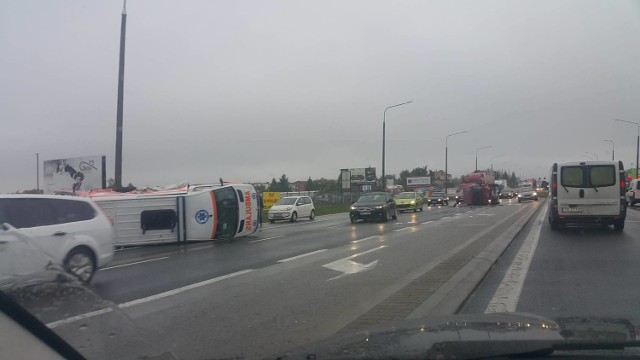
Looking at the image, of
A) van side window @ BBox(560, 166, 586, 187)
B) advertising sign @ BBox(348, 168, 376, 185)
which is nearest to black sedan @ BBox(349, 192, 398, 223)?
van side window @ BBox(560, 166, 586, 187)

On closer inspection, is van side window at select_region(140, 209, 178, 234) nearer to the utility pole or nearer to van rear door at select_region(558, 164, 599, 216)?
the utility pole

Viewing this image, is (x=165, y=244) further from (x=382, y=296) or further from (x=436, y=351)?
(x=436, y=351)

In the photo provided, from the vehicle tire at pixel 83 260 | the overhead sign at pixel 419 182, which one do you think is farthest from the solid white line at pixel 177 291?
the overhead sign at pixel 419 182

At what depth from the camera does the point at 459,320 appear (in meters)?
4.56

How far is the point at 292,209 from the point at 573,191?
647 inches

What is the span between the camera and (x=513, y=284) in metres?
8.53

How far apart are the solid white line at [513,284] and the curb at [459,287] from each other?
34 cm

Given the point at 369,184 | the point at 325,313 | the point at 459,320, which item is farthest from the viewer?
the point at 369,184

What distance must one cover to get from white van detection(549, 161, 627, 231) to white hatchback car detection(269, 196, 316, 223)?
52.1 feet

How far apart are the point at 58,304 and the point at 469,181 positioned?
5222 cm

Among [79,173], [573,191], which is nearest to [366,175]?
[79,173]

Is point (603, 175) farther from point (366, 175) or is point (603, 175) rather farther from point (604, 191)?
point (366, 175)

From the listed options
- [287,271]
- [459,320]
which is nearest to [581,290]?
[459,320]

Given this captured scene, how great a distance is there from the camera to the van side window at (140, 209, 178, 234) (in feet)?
57.8
